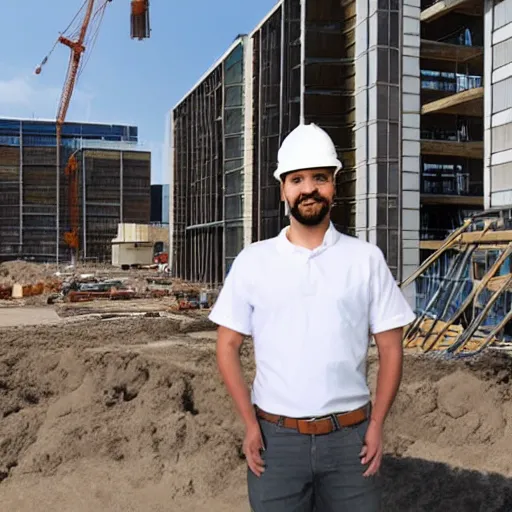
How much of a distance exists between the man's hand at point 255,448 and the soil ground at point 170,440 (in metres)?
2.57

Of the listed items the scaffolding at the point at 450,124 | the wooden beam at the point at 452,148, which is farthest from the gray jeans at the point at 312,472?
the scaffolding at the point at 450,124

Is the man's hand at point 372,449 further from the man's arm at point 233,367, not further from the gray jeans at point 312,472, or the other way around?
the man's arm at point 233,367

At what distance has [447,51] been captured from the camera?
70.3 ft

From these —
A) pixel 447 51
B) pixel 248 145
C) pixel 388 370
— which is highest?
pixel 447 51

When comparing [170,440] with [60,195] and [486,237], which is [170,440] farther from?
[60,195]

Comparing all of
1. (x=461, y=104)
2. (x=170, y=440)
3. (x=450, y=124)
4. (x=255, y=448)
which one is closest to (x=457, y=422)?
(x=170, y=440)

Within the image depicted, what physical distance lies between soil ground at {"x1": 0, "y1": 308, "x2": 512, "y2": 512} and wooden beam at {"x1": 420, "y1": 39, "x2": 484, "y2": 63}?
606 inches

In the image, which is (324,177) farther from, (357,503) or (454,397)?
(454,397)

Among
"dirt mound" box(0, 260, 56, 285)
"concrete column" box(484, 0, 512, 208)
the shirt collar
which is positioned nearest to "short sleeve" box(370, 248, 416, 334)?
the shirt collar

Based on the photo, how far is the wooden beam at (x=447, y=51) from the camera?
68.8ft

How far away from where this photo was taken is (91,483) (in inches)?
214

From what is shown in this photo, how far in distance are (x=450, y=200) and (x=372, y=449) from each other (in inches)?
826

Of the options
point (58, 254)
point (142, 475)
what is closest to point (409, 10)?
point (142, 475)

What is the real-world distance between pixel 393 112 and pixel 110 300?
45.3 ft
